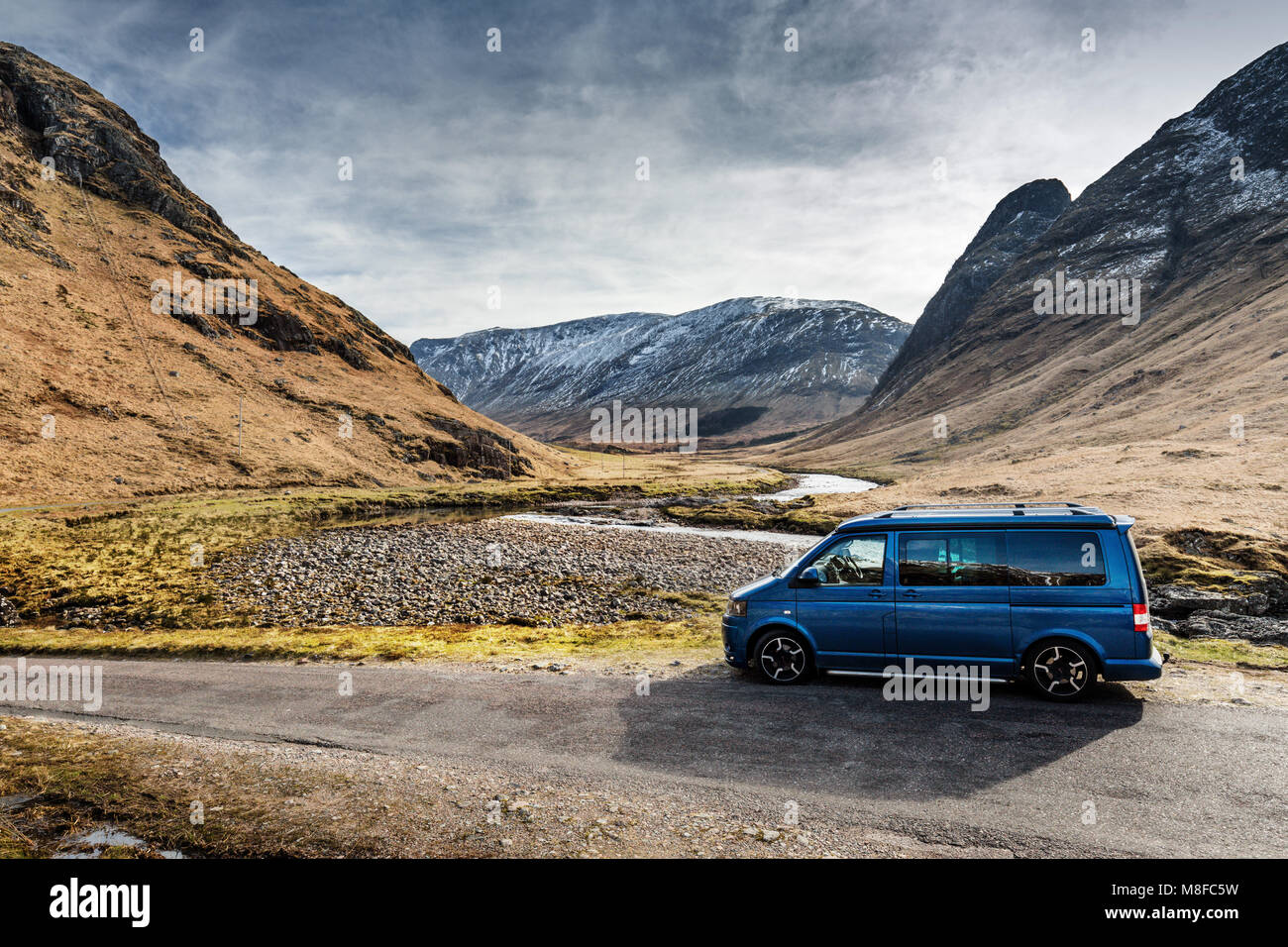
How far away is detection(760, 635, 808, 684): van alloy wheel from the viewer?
12.0 metres

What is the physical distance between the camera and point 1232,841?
647cm

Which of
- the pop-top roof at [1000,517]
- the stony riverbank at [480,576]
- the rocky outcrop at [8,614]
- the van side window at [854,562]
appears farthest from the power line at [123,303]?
the pop-top roof at [1000,517]

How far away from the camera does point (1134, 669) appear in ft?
33.6

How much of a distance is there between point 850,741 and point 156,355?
108m

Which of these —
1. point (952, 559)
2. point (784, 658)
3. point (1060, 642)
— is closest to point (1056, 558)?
point (1060, 642)

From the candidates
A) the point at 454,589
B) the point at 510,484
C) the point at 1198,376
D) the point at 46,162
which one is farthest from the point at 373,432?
the point at 1198,376

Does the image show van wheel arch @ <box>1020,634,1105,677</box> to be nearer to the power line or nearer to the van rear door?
the van rear door

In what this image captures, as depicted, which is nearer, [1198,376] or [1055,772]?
[1055,772]

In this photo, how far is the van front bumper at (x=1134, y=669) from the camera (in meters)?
10.2

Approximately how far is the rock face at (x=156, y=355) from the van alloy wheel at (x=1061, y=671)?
2789 inches

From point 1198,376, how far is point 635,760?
121m

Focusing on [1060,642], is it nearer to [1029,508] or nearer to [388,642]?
[1029,508]

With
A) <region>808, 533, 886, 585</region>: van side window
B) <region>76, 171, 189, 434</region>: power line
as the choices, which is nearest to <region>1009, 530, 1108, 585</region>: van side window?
<region>808, 533, 886, 585</region>: van side window
